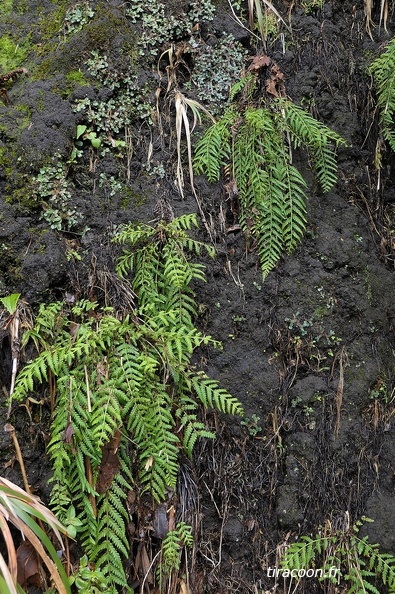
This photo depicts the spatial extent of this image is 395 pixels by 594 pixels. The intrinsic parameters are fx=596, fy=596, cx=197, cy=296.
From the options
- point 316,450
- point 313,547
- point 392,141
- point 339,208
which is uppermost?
point 392,141

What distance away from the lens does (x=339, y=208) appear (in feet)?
12.4

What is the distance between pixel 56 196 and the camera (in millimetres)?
3510

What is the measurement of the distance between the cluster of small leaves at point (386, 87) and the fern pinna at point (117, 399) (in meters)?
1.54

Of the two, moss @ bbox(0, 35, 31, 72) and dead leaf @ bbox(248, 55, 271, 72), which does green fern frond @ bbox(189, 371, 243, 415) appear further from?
moss @ bbox(0, 35, 31, 72)

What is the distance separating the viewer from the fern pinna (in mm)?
2904

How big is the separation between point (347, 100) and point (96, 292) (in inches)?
82.9

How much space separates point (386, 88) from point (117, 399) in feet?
8.38

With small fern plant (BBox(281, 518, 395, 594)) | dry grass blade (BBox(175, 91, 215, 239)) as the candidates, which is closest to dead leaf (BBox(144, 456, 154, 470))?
small fern plant (BBox(281, 518, 395, 594))

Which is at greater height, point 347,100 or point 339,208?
point 347,100

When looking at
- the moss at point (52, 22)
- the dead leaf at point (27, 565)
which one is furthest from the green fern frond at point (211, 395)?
the moss at point (52, 22)

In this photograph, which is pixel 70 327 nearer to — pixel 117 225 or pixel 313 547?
pixel 117 225

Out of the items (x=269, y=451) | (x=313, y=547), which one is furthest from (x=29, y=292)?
(x=313, y=547)

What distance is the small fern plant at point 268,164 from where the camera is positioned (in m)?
3.53

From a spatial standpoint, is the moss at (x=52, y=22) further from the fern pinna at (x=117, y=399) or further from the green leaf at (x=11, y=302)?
the green leaf at (x=11, y=302)
